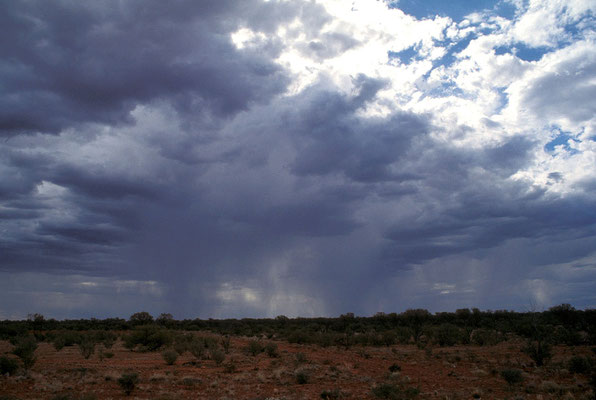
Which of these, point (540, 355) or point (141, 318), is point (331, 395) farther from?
point (141, 318)

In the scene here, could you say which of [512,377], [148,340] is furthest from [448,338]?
[148,340]

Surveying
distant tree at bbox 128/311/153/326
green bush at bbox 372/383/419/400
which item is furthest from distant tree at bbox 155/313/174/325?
green bush at bbox 372/383/419/400

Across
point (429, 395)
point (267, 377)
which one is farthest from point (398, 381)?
point (267, 377)

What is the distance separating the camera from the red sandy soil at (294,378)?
2038 cm

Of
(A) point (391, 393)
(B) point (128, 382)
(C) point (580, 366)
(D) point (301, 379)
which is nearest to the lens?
(A) point (391, 393)

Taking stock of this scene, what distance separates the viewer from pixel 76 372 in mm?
26359

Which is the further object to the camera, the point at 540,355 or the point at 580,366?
the point at 540,355

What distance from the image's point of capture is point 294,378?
24953 mm

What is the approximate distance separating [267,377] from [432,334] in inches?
1205

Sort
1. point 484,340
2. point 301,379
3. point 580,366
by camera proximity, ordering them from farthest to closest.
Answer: point 484,340 < point 580,366 < point 301,379

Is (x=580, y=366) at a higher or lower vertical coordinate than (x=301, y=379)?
higher

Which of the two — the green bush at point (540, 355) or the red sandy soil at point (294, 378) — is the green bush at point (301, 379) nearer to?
the red sandy soil at point (294, 378)

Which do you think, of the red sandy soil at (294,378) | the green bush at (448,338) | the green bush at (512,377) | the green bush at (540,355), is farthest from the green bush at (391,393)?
the green bush at (448,338)

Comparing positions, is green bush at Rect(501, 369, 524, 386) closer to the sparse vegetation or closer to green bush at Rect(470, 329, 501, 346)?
the sparse vegetation
